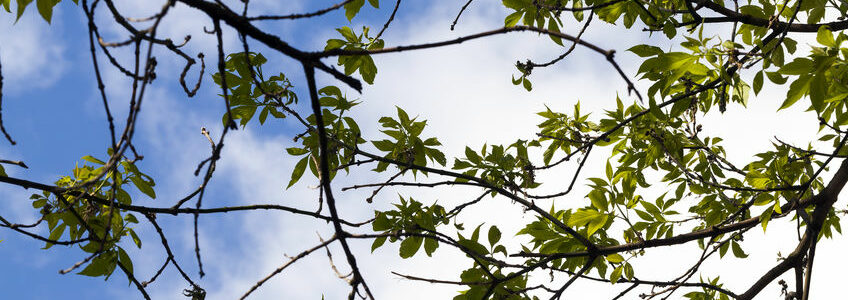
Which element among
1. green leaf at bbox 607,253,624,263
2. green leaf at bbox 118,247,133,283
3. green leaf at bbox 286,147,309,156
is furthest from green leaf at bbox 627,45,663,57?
green leaf at bbox 118,247,133,283

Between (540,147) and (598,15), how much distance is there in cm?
91

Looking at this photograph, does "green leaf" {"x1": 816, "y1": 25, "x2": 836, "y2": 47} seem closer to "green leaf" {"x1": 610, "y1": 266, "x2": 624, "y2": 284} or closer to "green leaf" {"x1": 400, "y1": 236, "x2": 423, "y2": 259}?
"green leaf" {"x1": 610, "y1": 266, "x2": 624, "y2": 284}

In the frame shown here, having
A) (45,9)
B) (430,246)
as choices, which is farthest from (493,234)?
(45,9)

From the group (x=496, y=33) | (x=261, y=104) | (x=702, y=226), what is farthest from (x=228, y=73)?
(x=702, y=226)

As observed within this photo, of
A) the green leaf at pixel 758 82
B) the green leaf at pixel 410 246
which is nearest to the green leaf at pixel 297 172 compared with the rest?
the green leaf at pixel 410 246

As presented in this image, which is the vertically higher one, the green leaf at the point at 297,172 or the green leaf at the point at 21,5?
the green leaf at the point at 297,172

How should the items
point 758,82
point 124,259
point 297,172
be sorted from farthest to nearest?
point 297,172
point 124,259
point 758,82

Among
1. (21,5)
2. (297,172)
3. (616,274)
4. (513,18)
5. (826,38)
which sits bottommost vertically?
(616,274)

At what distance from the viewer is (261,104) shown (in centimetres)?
342

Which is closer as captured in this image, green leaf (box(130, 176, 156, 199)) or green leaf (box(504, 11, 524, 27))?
green leaf (box(130, 176, 156, 199))

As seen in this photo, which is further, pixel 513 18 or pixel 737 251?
pixel 737 251

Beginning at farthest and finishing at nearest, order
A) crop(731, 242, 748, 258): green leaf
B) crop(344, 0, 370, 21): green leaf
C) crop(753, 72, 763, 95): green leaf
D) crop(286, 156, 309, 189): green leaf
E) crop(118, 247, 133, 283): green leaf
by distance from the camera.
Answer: crop(731, 242, 748, 258): green leaf
crop(344, 0, 370, 21): green leaf
crop(286, 156, 309, 189): green leaf
crop(118, 247, 133, 283): green leaf
crop(753, 72, 763, 95): green leaf

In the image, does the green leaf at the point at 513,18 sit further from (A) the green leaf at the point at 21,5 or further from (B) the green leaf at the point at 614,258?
(A) the green leaf at the point at 21,5

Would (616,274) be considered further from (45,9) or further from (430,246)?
(45,9)
